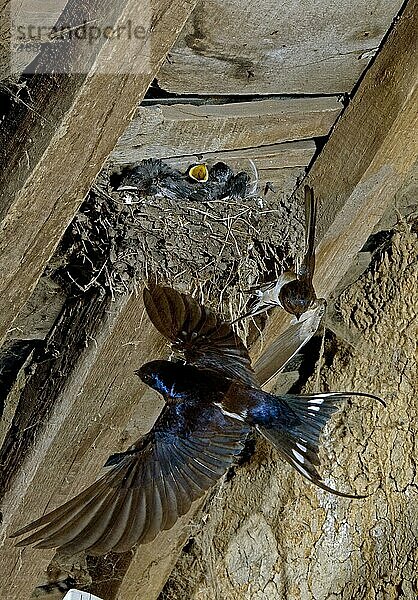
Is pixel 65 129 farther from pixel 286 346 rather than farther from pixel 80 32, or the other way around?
pixel 286 346

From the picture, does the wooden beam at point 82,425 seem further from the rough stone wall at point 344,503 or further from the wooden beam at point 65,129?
the rough stone wall at point 344,503

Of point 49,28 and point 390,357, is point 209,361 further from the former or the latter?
point 390,357

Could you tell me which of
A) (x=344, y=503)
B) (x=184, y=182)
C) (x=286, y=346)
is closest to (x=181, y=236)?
(x=184, y=182)

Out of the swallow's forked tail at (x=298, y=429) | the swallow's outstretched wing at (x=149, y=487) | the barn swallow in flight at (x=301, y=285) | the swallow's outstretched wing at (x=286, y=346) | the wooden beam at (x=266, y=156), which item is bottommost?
the swallow's outstretched wing at (x=149, y=487)

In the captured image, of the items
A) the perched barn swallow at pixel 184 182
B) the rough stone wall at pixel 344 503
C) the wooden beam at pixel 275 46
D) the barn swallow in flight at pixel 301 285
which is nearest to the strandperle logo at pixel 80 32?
the wooden beam at pixel 275 46

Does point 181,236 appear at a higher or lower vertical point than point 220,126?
lower

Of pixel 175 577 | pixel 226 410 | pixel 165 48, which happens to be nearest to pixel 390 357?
pixel 175 577

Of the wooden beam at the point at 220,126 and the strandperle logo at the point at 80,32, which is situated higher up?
the wooden beam at the point at 220,126
